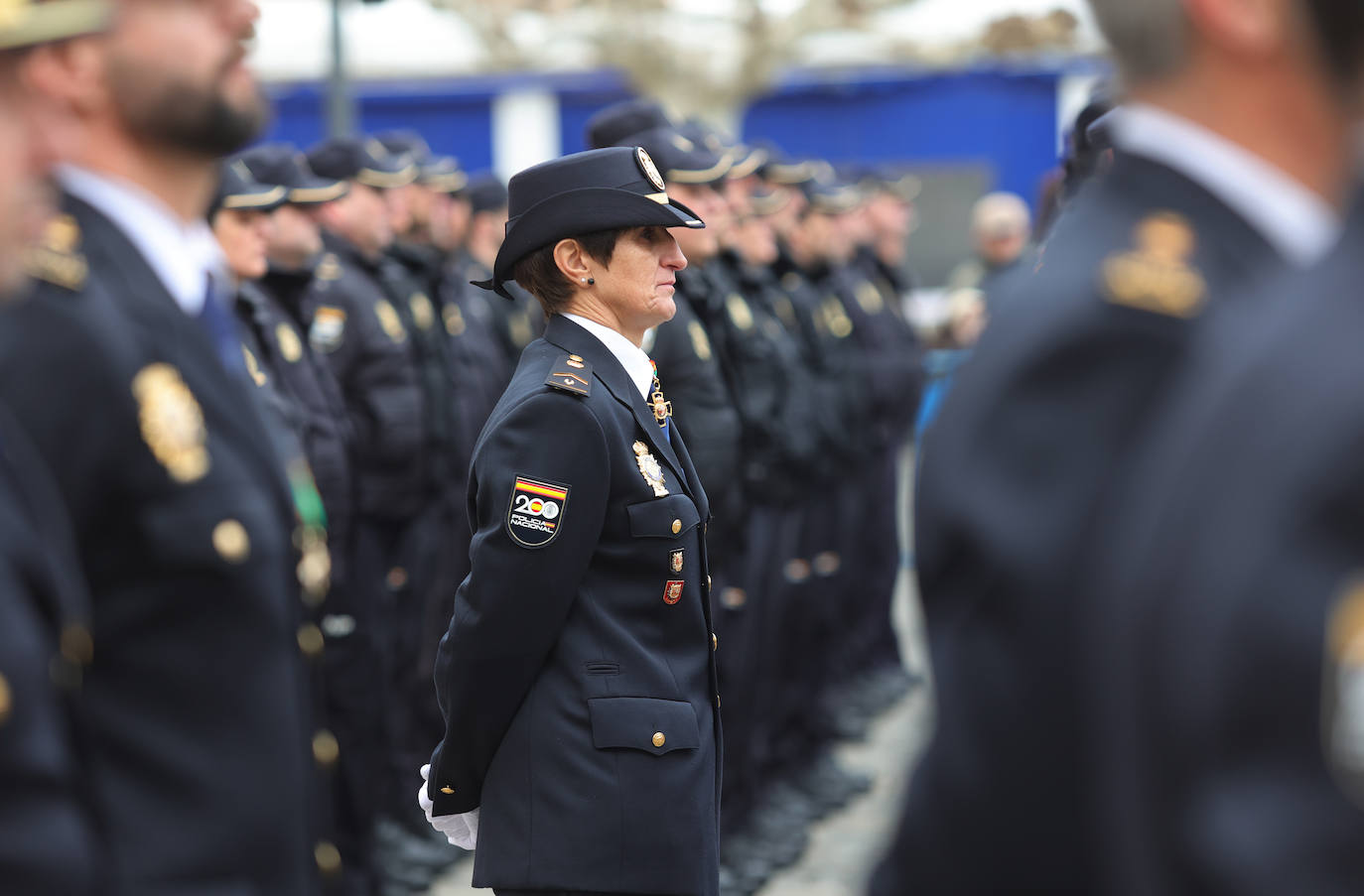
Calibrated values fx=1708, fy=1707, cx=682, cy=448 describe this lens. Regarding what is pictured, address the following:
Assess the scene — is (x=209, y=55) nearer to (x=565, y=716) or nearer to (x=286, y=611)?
(x=286, y=611)

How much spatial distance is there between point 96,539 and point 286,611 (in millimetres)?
246

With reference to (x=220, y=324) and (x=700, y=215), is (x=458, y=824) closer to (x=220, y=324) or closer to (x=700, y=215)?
(x=220, y=324)

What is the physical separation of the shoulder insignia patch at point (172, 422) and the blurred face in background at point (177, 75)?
29 cm

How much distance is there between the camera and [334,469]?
18.8 feet

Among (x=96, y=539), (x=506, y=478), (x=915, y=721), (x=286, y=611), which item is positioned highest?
(x=96, y=539)

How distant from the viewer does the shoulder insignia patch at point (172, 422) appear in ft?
5.87

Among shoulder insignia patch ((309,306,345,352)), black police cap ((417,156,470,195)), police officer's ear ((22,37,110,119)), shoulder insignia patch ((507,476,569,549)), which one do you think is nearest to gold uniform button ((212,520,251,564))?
police officer's ear ((22,37,110,119))

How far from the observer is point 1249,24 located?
53.4 inches

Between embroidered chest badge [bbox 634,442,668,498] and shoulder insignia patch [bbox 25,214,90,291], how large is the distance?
1.69m

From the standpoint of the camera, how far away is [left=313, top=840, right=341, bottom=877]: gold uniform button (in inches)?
80.3

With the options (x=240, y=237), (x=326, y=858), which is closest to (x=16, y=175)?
(x=326, y=858)

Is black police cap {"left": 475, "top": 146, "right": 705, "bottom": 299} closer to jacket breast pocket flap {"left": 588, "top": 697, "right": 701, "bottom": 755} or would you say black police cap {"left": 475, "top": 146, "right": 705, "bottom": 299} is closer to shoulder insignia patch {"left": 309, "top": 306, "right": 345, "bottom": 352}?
jacket breast pocket flap {"left": 588, "top": 697, "right": 701, "bottom": 755}

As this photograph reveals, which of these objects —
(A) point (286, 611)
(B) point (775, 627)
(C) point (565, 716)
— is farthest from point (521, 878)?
(B) point (775, 627)

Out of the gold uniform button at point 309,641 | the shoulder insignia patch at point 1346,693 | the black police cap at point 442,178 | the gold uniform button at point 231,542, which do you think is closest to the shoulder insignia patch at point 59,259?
the gold uniform button at point 231,542
